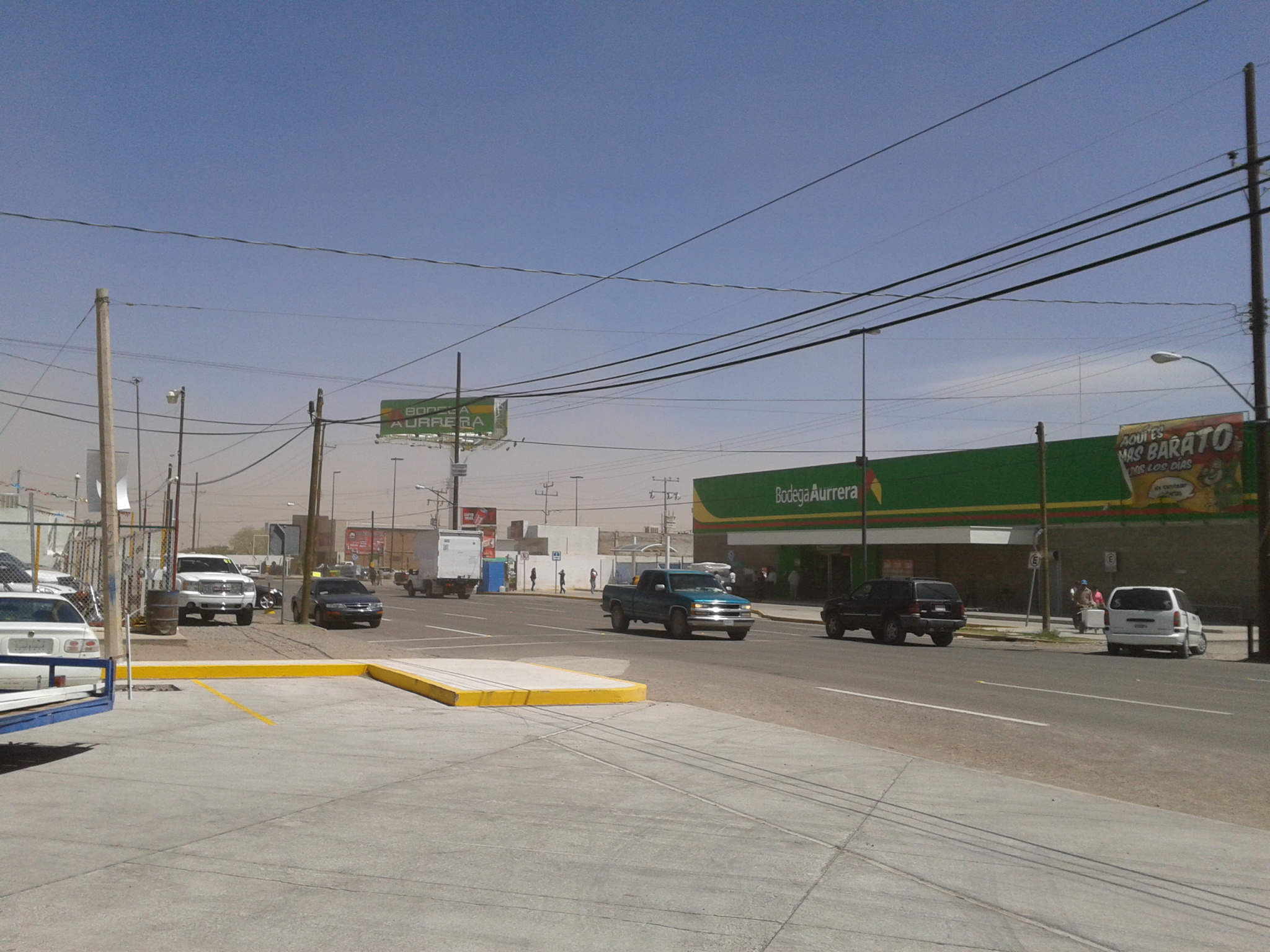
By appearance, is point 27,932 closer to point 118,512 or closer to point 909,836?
point 909,836

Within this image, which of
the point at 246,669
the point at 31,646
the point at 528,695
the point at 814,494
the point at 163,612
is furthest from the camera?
the point at 814,494

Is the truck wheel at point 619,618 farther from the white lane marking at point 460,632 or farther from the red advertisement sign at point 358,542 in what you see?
the red advertisement sign at point 358,542

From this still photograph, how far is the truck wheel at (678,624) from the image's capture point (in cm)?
2734

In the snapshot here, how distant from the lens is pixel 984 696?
52.4 ft

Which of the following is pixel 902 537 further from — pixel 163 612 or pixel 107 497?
pixel 107 497

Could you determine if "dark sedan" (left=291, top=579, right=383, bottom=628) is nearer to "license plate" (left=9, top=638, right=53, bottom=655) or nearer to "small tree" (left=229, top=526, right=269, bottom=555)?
"license plate" (left=9, top=638, right=53, bottom=655)

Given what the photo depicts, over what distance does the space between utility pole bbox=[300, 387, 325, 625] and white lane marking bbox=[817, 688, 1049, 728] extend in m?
16.6

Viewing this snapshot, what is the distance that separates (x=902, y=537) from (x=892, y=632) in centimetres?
2155

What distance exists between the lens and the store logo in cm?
5562

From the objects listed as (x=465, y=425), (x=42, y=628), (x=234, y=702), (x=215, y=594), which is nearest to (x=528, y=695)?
(x=234, y=702)

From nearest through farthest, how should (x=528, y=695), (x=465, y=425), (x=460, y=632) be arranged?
(x=528, y=695) → (x=460, y=632) → (x=465, y=425)

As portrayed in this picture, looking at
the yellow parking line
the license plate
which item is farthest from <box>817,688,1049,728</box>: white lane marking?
the license plate

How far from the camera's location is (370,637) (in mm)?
25547

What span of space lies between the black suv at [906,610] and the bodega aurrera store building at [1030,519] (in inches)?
345
